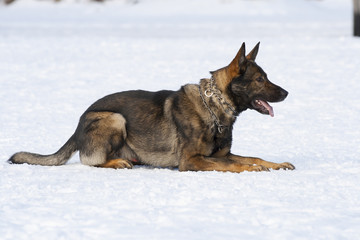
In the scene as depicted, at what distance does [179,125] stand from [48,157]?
1436 mm

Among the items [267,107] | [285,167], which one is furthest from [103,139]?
[285,167]

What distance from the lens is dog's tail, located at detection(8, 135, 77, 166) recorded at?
669cm

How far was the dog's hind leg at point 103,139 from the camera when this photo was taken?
6449 mm

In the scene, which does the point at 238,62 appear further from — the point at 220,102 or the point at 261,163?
the point at 261,163

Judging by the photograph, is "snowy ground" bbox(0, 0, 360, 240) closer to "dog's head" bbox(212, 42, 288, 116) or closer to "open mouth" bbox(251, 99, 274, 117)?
"open mouth" bbox(251, 99, 274, 117)

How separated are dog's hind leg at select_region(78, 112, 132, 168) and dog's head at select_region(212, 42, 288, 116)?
111 centimetres

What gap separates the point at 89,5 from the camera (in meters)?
42.3

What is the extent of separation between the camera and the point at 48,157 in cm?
673

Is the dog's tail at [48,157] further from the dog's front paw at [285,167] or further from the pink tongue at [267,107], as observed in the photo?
the dog's front paw at [285,167]

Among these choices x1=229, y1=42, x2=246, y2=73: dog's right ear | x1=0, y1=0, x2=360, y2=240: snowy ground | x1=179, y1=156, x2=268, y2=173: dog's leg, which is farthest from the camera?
x1=179, y1=156, x2=268, y2=173: dog's leg

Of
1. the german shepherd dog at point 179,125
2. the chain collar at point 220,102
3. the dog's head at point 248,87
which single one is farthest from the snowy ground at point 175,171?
the dog's head at point 248,87

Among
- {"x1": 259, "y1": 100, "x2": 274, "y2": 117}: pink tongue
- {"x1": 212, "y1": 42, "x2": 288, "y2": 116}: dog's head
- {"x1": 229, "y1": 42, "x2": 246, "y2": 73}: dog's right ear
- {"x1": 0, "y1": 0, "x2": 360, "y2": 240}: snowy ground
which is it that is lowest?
{"x1": 0, "y1": 0, "x2": 360, "y2": 240}: snowy ground

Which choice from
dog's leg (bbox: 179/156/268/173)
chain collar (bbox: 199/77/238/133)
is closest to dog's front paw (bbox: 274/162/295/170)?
dog's leg (bbox: 179/156/268/173)

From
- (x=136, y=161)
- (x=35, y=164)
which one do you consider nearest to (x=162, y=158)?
(x=136, y=161)
